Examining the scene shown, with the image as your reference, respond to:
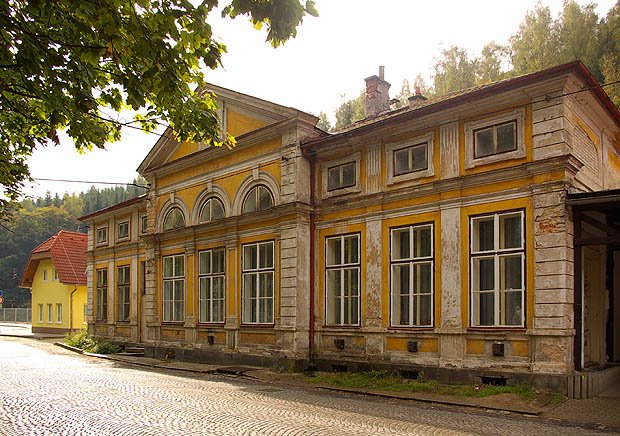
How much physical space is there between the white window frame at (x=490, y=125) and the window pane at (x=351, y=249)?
143 inches

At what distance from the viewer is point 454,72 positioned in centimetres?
3356

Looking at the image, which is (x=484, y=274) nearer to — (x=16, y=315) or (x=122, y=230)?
(x=122, y=230)

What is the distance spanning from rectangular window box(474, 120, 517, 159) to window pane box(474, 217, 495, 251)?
137cm

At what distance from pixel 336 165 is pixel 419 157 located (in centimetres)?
261

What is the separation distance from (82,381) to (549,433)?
1037 centimetres

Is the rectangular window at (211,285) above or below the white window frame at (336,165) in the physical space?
below

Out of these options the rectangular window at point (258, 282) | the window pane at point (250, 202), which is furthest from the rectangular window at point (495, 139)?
the window pane at point (250, 202)

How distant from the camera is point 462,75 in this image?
33156 mm

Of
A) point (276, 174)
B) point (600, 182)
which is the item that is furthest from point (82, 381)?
point (600, 182)

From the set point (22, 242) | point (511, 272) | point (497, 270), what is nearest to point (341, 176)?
point (497, 270)

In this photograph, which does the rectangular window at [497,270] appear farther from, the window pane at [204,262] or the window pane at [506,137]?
the window pane at [204,262]

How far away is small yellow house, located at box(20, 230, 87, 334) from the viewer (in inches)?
1411

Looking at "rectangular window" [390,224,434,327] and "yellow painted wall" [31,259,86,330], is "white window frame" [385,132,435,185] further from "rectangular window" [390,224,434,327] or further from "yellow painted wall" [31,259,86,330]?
"yellow painted wall" [31,259,86,330]

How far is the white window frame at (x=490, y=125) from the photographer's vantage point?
40.4 ft
